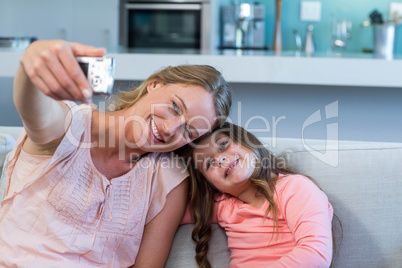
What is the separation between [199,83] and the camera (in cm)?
132

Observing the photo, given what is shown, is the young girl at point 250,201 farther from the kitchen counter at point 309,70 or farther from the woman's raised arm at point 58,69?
the kitchen counter at point 309,70

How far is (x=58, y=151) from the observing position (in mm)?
1165

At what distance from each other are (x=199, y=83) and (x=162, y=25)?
2816 mm

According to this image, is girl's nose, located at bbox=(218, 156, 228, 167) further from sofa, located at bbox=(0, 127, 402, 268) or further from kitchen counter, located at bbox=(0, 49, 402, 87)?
kitchen counter, located at bbox=(0, 49, 402, 87)

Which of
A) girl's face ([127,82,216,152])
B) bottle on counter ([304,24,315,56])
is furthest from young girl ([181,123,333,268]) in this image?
bottle on counter ([304,24,315,56])

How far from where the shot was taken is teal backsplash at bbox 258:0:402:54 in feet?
13.9

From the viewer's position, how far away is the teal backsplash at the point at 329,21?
4223 mm

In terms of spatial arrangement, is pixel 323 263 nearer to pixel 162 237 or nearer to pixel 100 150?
pixel 162 237

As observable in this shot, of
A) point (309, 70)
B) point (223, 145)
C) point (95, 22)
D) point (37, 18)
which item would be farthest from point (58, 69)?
point (37, 18)

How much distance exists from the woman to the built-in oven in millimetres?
2616

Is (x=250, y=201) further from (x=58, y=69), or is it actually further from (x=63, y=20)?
(x=63, y=20)

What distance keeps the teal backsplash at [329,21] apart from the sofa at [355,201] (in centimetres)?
294

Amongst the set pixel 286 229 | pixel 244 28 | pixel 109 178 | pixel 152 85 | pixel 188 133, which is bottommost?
pixel 286 229

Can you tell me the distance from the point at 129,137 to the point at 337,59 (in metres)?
1.23
